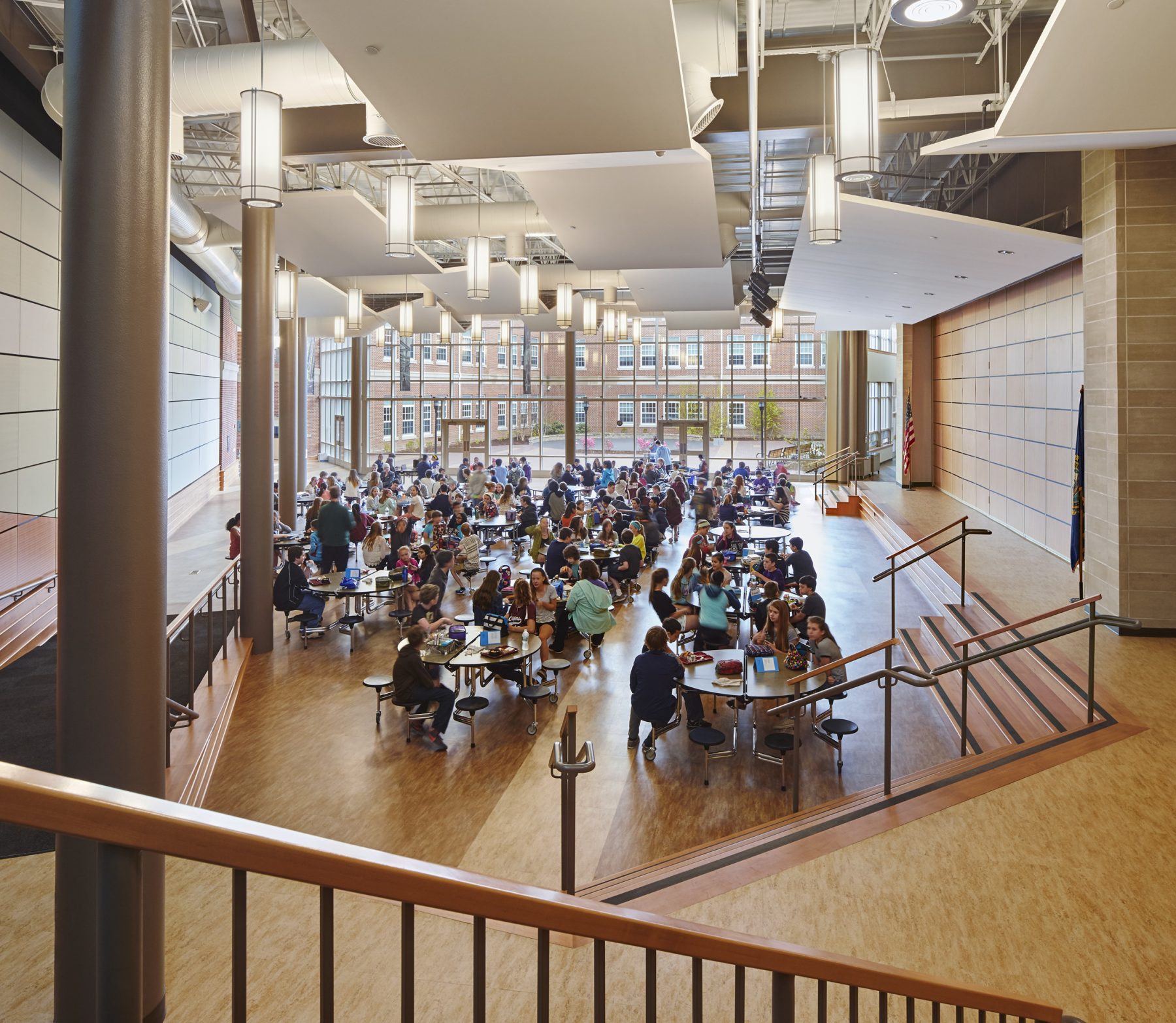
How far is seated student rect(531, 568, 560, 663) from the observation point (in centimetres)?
898

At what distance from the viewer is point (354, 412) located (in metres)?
28.4

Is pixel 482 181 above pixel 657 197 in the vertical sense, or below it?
above

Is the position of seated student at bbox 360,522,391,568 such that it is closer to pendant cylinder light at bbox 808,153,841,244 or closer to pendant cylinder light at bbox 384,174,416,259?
pendant cylinder light at bbox 384,174,416,259

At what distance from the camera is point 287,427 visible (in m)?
16.2

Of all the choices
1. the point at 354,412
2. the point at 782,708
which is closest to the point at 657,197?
the point at 782,708

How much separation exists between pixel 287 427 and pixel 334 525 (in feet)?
17.7

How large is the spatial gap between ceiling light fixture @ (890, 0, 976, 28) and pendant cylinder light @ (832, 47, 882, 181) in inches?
8.8

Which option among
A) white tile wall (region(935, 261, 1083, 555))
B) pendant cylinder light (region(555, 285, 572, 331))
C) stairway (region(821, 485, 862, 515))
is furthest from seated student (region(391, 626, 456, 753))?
stairway (region(821, 485, 862, 515))

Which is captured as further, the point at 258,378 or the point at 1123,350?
the point at 258,378

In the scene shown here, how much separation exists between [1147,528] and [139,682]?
8.47 metres

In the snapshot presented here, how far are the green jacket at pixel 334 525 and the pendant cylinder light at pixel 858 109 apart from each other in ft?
29.3

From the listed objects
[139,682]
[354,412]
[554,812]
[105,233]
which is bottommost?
[554,812]

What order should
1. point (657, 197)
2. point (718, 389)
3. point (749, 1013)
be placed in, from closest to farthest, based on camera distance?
point (749, 1013) < point (657, 197) < point (718, 389)

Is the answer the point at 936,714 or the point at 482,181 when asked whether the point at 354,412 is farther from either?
the point at 936,714
